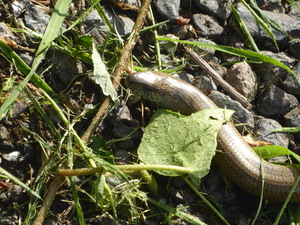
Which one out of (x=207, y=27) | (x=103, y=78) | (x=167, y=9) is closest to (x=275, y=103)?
(x=207, y=27)

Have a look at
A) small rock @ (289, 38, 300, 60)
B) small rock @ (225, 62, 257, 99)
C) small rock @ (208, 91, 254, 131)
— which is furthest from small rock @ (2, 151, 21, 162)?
small rock @ (289, 38, 300, 60)

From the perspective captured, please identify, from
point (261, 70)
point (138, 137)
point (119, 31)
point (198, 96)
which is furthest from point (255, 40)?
point (138, 137)

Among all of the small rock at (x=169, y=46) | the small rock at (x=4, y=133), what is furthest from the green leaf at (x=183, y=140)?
the small rock at (x=4, y=133)

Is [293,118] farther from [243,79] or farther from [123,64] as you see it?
[123,64]

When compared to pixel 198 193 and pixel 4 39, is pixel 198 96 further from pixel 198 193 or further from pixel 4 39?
pixel 4 39

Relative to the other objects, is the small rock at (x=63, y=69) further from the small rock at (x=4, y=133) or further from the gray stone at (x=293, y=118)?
the gray stone at (x=293, y=118)

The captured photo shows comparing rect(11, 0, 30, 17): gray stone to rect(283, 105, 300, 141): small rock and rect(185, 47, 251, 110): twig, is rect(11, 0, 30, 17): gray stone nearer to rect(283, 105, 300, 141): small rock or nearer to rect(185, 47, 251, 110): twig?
rect(185, 47, 251, 110): twig
